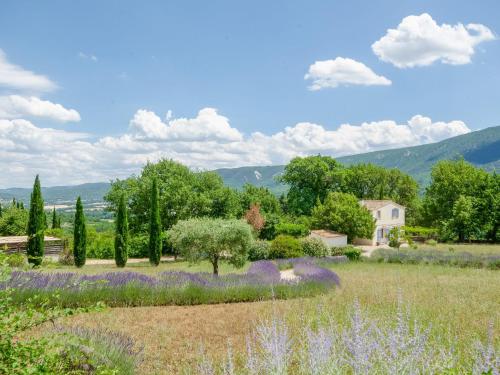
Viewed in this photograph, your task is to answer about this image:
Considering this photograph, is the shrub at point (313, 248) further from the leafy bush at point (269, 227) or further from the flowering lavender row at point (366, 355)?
the flowering lavender row at point (366, 355)

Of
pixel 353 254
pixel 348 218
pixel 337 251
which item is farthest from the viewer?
pixel 348 218

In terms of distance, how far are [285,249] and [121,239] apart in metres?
11.4

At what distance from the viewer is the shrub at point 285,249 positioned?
26.8 meters

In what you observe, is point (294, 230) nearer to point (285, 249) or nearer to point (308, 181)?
point (285, 249)

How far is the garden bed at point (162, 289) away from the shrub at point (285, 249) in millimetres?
14156

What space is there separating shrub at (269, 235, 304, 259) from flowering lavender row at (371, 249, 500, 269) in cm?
508

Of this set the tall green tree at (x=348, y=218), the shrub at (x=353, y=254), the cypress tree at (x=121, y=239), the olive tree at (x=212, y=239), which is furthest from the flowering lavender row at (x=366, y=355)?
the tall green tree at (x=348, y=218)

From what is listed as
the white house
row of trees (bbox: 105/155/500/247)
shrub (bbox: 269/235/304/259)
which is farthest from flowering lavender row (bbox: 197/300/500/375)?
the white house

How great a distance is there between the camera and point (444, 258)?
25.2m

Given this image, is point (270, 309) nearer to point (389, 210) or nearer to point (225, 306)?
point (225, 306)

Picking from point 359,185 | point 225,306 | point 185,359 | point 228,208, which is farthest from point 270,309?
point 359,185

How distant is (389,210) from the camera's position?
155 feet

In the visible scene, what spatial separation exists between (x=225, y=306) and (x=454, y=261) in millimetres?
19079

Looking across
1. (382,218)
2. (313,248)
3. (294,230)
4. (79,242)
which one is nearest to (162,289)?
(313,248)
